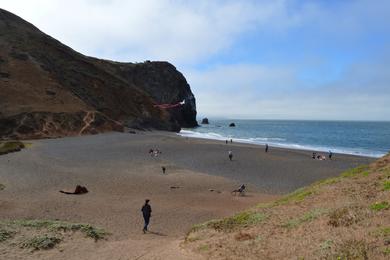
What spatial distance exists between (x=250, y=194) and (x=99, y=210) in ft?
35.6

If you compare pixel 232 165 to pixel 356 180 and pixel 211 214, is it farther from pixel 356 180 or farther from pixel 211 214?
pixel 356 180

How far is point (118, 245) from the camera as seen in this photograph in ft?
49.1

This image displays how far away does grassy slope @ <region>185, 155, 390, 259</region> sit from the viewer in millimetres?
9562

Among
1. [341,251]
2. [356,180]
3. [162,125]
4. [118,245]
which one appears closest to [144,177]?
[118,245]

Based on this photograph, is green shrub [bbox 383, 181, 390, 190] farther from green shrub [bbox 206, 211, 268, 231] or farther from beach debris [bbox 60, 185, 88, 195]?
beach debris [bbox 60, 185, 88, 195]

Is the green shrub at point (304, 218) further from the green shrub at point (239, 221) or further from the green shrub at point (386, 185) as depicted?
the green shrub at point (386, 185)

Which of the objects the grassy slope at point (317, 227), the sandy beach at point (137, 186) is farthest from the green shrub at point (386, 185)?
the sandy beach at point (137, 186)

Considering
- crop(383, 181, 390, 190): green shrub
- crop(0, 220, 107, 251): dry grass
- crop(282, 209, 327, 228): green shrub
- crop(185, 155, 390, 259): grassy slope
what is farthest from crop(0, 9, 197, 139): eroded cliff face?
crop(383, 181, 390, 190): green shrub

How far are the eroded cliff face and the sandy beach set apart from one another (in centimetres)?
1902

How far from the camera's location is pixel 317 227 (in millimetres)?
11578

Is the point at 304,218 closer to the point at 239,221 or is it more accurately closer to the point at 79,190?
the point at 239,221

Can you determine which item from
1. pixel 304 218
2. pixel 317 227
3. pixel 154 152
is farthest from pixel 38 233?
pixel 154 152

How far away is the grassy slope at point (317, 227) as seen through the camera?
31.4 feet

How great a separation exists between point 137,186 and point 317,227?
19.3 meters
